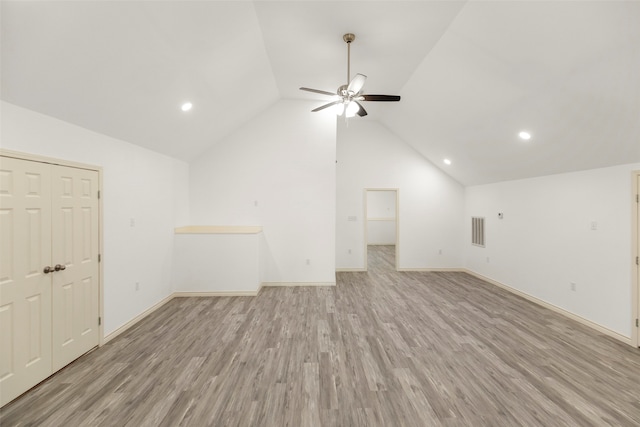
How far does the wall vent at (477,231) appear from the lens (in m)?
6.08

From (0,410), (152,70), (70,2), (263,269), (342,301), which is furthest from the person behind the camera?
(263,269)

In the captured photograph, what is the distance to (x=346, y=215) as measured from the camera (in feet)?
22.2

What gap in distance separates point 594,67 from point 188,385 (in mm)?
4706

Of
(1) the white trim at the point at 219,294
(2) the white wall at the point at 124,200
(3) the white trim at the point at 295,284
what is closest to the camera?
(2) the white wall at the point at 124,200

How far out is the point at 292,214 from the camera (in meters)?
5.43

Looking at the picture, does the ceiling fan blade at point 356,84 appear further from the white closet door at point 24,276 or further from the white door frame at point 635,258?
the white door frame at point 635,258

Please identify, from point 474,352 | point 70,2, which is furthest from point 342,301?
point 70,2

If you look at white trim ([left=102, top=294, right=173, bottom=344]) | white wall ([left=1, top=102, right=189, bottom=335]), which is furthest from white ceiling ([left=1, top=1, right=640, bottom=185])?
white trim ([left=102, top=294, right=173, bottom=344])

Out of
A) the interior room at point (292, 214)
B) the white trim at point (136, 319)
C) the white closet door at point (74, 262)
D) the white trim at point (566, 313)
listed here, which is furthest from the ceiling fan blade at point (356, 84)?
the white trim at point (566, 313)

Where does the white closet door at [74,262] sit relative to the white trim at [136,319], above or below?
above

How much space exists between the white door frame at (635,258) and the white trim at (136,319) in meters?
6.20

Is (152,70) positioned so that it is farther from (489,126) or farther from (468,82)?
(489,126)

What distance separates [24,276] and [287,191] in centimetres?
381

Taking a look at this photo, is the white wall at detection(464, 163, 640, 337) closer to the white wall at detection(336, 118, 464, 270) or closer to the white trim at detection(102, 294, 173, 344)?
the white wall at detection(336, 118, 464, 270)
